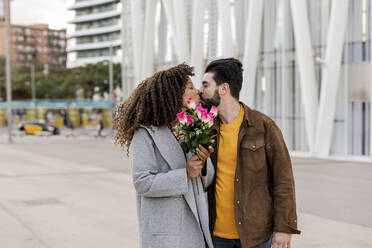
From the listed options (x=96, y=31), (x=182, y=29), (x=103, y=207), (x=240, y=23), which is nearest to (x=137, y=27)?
(x=182, y=29)

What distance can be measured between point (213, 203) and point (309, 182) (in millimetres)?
10064

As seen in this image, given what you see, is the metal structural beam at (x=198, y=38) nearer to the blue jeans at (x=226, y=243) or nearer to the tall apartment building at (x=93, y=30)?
the blue jeans at (x=226, y=243)

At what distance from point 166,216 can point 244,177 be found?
0.54 m

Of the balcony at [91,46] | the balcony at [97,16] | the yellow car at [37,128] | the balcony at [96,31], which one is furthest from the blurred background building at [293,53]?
the balcony at [91,46]

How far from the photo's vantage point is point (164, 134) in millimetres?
3168

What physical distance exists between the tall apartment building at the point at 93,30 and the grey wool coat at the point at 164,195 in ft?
362

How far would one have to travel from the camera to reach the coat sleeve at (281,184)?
3.35m

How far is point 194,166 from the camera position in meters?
3.05

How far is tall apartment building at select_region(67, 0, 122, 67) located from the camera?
4572 inches

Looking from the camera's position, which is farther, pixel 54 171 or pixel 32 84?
pixel 32 84

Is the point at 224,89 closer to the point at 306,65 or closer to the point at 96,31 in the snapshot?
the point at 306,65

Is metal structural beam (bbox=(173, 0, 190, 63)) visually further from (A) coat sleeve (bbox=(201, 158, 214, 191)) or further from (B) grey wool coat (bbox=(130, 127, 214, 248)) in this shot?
(B) grey wool coat (bbox=(130, 127, 214, 248))

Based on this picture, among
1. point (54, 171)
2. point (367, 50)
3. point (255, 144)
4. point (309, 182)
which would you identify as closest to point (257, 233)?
point (255, 144)

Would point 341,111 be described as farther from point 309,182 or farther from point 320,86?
point 309,182
